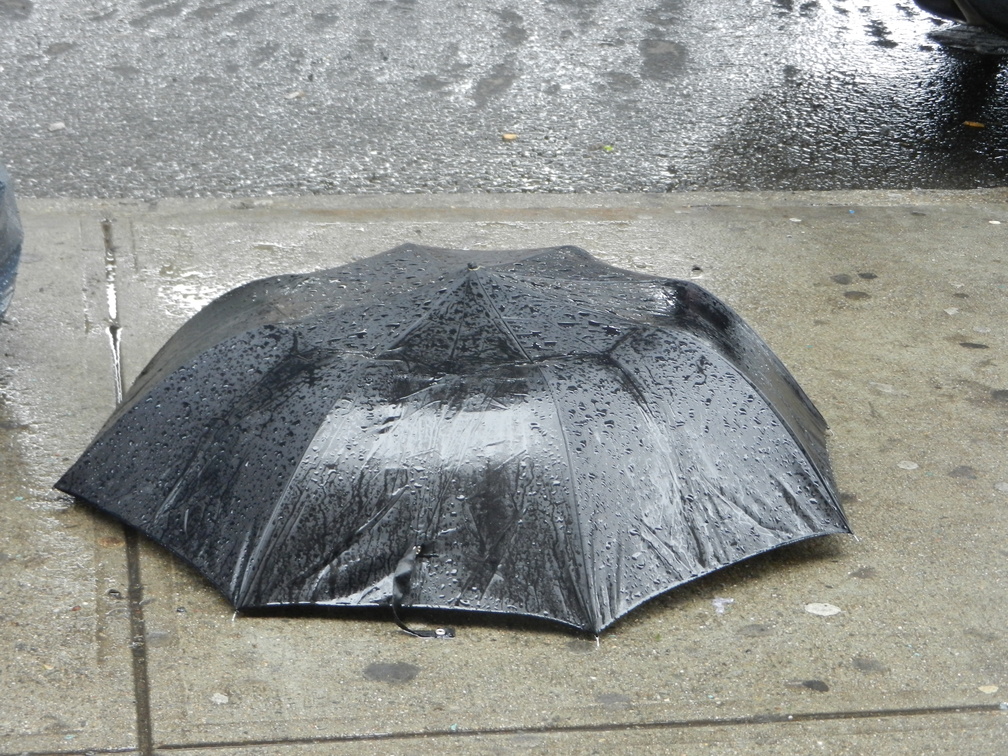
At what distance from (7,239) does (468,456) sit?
176 centimetres

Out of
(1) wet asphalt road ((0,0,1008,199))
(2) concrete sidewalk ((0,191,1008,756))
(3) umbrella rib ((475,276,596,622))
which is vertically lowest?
(1) wet asphalt road ((0,0,1008,199))

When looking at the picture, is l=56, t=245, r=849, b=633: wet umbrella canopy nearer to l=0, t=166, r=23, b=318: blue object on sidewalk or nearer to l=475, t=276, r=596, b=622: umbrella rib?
l=475, t=276, r=596, b=622: umbrella rib

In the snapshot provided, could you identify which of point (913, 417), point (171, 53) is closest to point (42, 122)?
point (171, 53)

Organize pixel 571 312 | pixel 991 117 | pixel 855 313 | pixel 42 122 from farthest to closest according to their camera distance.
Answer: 1. pixel 991 117
2. pixel 42 122
3. pixel 855 313
4. pixel 571 312

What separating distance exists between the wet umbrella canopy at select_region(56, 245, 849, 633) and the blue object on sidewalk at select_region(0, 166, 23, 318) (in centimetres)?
89

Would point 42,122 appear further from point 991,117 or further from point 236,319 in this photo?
point 991,117

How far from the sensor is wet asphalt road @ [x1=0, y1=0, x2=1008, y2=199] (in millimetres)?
5699

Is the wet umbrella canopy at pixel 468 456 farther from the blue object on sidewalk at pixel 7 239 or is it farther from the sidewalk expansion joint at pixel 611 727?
the blue object on sidewalk at pixel 7 239

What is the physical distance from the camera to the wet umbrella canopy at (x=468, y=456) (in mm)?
2533

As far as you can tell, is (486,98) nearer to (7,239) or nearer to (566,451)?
(7,239)

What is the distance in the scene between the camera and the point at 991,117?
6.55 metres

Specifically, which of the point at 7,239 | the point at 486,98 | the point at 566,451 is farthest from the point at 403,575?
the point at 486,98

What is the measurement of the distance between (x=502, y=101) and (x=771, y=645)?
4487mm

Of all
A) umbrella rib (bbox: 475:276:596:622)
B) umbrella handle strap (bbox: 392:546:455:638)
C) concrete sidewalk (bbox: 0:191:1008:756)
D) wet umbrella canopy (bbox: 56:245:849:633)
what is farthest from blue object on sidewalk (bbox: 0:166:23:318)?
umbrella handle strap (bbox: 392:546:455:638)
